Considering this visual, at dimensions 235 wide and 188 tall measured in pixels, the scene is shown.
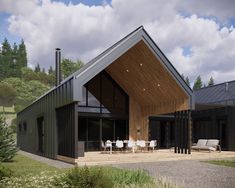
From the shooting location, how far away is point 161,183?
7.25 metres

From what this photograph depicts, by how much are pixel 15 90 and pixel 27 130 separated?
38.3 metres

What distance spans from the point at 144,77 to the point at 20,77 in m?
69.8

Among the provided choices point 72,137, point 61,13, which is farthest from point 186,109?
point 61,13

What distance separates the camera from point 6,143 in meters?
15.4

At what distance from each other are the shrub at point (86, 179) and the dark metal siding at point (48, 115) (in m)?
7.57

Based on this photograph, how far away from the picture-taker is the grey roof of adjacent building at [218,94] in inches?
1205

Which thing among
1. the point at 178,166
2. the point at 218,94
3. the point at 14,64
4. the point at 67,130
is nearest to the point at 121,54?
the point at 67,130

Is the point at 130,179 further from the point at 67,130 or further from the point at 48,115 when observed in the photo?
the point at 48,115

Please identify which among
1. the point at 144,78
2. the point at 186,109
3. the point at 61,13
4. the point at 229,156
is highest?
the point at 61,13

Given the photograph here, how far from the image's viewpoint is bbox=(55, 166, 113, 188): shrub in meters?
7.55

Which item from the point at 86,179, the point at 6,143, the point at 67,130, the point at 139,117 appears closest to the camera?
the point at 86,179

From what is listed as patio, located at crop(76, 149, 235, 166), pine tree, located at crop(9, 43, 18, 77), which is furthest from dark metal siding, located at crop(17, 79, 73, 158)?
pine tree, located at crop(9, 43, 18, 77)

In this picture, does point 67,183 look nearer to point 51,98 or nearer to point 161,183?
point 161,183

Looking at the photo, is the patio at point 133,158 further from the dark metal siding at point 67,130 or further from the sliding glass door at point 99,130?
the sliding glass door at point 99,130
